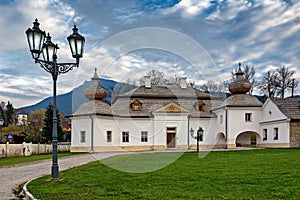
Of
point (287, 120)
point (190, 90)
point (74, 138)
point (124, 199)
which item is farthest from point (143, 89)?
point (124, 199)

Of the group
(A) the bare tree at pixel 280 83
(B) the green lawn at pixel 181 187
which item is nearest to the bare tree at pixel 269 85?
(A) the bare tree at pixel 280 83

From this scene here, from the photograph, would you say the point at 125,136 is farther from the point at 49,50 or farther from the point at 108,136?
the point at 49,50

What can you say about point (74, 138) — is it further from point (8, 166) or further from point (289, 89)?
point (289, 89)

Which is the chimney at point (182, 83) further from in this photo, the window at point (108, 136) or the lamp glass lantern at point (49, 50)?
the lamp glass lantern at point (49, 50)

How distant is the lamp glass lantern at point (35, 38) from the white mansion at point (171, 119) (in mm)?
23938

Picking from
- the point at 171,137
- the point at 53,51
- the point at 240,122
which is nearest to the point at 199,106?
the point at 171,137

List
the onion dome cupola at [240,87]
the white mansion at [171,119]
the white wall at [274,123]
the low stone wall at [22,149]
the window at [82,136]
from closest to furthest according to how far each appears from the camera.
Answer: the low stone wall at [22,149] < the white wall at [274,123] < the white mansion at [171,119] < the window at [82,136] < the onion dome cupola at [240,87]

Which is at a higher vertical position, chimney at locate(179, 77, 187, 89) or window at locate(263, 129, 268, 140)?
chimney at locate(179, 77, 187, 89)

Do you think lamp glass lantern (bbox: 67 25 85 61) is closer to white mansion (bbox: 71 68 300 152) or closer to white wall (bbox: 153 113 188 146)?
white mansion (bbox: 71 68 300 152)

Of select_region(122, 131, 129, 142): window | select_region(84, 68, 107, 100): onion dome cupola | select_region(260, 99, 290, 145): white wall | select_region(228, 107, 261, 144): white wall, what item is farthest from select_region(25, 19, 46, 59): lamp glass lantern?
select_region(228, 107, 261, 144): white wall

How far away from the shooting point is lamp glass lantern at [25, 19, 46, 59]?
32.9 feet

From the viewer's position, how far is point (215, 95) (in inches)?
1651

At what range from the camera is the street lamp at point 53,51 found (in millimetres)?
10078

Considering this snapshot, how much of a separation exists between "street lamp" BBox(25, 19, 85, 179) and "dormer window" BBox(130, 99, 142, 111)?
26.7 metres
